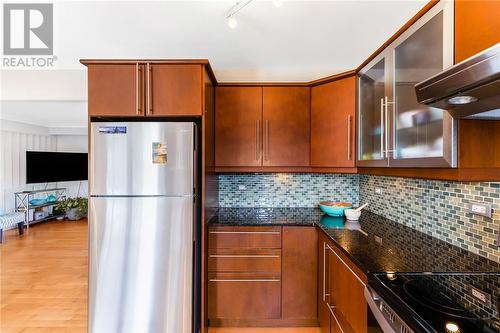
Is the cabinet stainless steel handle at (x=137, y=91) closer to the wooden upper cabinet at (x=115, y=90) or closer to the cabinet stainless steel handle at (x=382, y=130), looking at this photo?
the wooden upper cabinet at (x=115, y=90)

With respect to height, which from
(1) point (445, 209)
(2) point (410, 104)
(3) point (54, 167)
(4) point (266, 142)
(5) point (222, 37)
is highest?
(5) point (222, 37)

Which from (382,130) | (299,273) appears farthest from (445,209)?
(299,273)

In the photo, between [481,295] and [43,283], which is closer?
[481,295]

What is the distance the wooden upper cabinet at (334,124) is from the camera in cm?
204

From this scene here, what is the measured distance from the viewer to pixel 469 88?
0.78m

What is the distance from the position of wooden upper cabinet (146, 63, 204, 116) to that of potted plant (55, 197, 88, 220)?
18.9 ft

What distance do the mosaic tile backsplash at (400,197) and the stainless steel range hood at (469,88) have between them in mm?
557

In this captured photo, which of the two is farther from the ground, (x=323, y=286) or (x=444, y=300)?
(x=444, y=300)

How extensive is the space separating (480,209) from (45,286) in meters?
4.08

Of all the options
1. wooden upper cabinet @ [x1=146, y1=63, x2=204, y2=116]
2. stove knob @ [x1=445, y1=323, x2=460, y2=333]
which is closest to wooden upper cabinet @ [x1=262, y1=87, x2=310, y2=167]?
wooden upper cabinet @ [x1=146, y1=63, x2=204, y2=116]

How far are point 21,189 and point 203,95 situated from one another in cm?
640

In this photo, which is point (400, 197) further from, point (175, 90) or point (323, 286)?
point (175, 90)

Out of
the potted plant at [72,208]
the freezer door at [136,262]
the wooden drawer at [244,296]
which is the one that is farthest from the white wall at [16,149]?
the wooden drawer at [244,296]

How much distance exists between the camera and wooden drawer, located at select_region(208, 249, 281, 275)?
1994 mm
